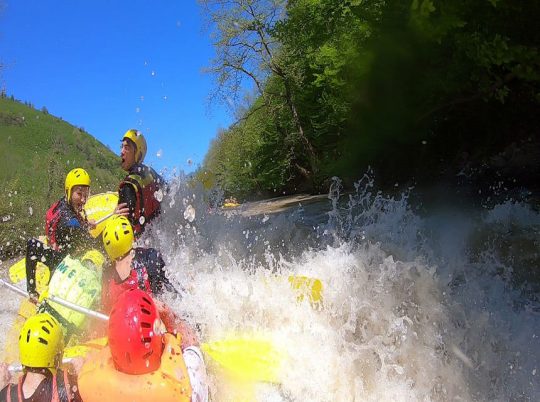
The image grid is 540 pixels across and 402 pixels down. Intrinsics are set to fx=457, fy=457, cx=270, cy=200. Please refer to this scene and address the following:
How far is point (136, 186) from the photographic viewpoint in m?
4.05

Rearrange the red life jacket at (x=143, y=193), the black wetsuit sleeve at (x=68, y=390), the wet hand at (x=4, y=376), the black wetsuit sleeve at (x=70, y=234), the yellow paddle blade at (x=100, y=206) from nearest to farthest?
1. the black wetsuit sleeve at (x=68, y=390)
2. the wet hand at (x=4, y=376)
3. the black wetsuit sleeve at (x=70, y=234)
4. the red life jacket at (x=143, y=193)
5. the yellow paddle blade at (x=100, y=206)

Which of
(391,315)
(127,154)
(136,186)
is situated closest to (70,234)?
(136,186)

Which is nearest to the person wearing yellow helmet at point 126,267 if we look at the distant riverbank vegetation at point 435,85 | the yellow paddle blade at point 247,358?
the yellow paddle blade at point 247,358

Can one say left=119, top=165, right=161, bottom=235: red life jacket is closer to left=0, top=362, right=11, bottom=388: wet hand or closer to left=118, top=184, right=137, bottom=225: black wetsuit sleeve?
left=118, top=184, right=137, bottom=225: black wetsuit sleeve

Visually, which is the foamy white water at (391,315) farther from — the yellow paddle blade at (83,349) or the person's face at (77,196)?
the person's face at (77,196)

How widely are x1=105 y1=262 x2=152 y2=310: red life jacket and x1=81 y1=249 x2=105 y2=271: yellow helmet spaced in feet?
1.28

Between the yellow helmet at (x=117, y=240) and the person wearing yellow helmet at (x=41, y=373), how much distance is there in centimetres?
76

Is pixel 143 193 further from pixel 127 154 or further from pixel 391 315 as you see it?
pixel 391 315

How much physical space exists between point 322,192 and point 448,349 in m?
14.2

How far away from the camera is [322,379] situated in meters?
3.16

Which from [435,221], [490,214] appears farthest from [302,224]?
[490,214]

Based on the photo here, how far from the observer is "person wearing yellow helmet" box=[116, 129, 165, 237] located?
4.00 m

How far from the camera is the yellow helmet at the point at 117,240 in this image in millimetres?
2960

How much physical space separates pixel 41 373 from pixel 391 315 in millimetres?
2593
